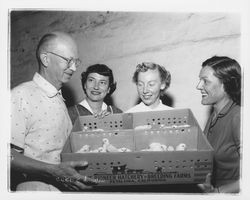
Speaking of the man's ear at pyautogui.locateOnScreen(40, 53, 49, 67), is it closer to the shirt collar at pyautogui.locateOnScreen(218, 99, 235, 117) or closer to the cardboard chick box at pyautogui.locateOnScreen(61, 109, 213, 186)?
the cardboard chick box at pyautogui.locateOnScreen(61, 109, 213, 186)

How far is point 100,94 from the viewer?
219 cm

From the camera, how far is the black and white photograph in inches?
82.8

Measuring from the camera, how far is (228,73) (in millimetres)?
2135

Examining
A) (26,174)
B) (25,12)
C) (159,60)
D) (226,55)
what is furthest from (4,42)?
(226,55)

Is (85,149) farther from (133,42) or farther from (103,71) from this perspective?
(133,42)

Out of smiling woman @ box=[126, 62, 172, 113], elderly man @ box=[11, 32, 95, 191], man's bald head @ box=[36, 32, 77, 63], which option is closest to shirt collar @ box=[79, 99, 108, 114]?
elderly man @ box=[11, 32, 95, 191]

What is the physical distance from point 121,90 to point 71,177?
560 millimetres

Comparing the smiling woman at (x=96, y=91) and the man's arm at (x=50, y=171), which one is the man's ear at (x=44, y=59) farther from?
the man's arm at (x=50, y=171)

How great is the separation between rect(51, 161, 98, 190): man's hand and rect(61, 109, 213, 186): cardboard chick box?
3cm

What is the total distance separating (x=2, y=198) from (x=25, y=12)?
41.9 inches

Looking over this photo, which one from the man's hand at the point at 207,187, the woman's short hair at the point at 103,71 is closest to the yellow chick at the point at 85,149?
the woman's short hair at the point at 103,71

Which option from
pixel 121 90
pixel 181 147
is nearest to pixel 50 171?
pixel 121 90

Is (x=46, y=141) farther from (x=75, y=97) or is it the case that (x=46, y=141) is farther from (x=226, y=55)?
(x=226, y=55)

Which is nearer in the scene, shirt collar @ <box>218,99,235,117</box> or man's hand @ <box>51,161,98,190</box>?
man's hand @ <box>51,161,98,190</box>
